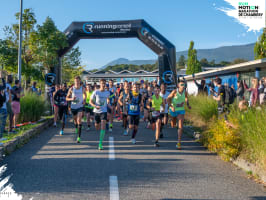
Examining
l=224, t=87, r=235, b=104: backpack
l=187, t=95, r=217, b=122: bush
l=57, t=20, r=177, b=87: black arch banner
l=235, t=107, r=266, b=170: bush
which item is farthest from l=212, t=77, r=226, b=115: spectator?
l=57, t=20, r=177, b=87: black arch banner

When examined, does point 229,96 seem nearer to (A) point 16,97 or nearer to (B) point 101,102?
(B) point 101,102

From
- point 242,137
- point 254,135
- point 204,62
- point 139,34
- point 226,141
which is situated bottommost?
point 226,141

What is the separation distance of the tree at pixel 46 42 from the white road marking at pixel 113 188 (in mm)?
13844

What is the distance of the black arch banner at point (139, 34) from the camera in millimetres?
19547

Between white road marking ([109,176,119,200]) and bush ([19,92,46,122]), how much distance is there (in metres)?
8.36

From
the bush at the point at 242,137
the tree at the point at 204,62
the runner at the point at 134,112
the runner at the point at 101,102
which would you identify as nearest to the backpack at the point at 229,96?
the bush at the point at 242,137

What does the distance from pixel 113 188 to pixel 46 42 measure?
1466cm

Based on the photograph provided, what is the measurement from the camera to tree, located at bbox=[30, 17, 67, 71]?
17625 mm

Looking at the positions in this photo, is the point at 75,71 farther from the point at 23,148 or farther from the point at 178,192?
the point at 178,192

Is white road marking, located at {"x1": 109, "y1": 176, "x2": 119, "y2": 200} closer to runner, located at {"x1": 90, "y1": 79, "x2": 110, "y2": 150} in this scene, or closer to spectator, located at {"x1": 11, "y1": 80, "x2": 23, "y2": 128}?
runner, located at {"x1": 90, "y1": 79, "x2": 110, "y2": 150}

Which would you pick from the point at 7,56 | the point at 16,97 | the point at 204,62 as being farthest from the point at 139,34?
the point at 204,62

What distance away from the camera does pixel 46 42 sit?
17.6m

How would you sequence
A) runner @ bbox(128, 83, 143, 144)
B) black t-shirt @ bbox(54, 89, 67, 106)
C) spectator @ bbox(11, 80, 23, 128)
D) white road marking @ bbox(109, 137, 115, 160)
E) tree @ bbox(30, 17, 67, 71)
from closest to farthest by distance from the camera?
white road marking @ bbox(109, 137, 115, 160), runner @ bbox(128, 83, 143, 144), spectator @ bbox(11, 80, 23, 128), black t-shirt @ bbox(54, 89, 67, 106), tree @ bbox(30, 17, 67, 71)

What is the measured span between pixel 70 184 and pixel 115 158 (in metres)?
2.13
